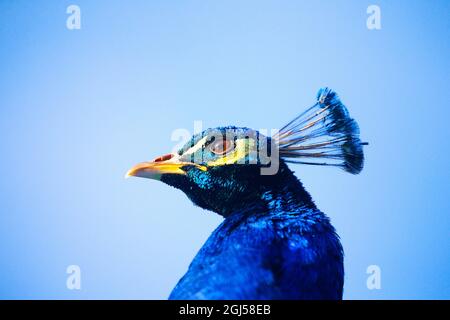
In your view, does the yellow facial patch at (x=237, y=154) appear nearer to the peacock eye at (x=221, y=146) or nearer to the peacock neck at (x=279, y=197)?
the peacock eye at (x=221, y=146)

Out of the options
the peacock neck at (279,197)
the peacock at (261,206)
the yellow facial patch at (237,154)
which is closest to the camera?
the peacock at (261,206)

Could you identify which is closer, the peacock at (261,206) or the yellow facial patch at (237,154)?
the peacock at (261,206)

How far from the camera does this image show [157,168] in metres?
1.73

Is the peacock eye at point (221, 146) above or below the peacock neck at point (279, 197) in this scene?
above

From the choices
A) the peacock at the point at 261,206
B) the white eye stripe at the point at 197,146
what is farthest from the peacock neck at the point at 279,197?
the white eye stripe at the point at 197,146

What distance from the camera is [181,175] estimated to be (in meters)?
1.76

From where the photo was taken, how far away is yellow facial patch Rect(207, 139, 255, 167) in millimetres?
1700

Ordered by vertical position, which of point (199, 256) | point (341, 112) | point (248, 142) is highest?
point (341, 112)

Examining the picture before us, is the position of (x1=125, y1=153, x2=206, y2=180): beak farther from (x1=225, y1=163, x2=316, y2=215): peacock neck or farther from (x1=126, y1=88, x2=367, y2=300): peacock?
(x1=225, y1=163, x2=316, y2=215): peacock neck

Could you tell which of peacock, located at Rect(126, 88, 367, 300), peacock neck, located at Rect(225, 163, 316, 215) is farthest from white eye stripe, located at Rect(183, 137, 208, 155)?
peacock neck, located at Rect(225, 163, 316, 215)

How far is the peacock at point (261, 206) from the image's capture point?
1235 mm
